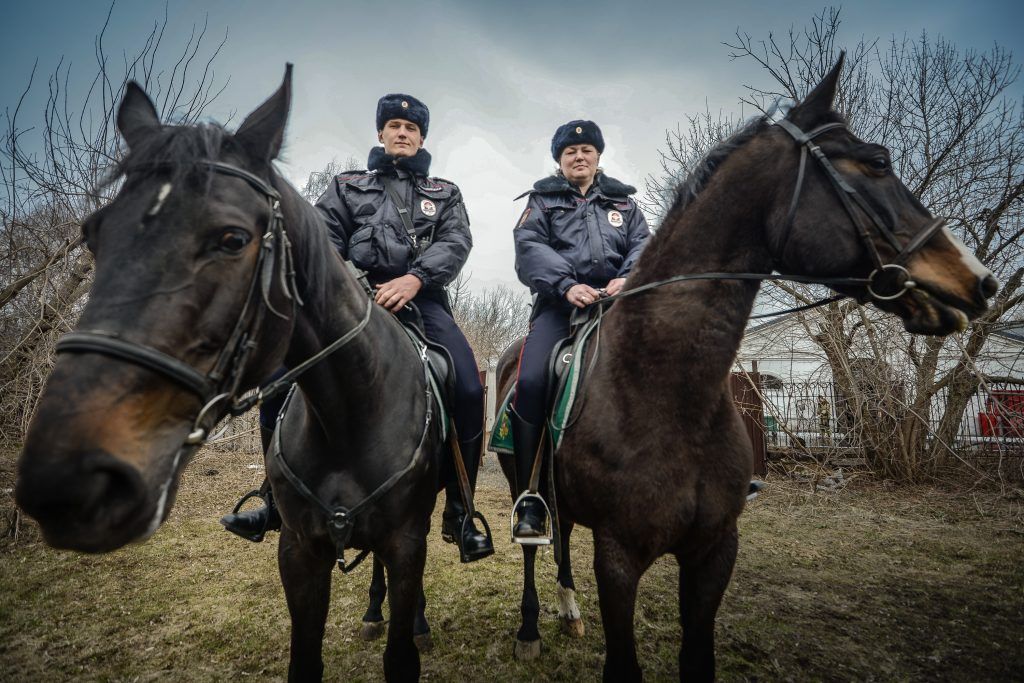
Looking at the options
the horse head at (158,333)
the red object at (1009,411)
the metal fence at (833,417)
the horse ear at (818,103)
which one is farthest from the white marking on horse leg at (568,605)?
the red object at (1009,411)

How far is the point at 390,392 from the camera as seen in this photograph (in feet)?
7.28

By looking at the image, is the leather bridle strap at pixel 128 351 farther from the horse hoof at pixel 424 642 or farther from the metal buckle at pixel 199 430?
the horse hoof at pixel 424 642

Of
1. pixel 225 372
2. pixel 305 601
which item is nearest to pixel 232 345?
pixel 225 372

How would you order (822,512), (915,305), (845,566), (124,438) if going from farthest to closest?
(822,512) → (845,566) → (915,305) → (124,438)

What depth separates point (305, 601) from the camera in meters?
2.10

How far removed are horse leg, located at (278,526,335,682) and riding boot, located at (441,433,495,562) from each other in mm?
801

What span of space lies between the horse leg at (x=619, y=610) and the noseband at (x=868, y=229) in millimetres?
1561

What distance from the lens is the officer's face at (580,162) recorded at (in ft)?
11.9

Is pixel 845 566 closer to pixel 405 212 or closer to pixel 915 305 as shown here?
pixel 915 305

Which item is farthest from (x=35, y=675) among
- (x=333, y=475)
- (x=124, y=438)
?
(x=124, y=438)

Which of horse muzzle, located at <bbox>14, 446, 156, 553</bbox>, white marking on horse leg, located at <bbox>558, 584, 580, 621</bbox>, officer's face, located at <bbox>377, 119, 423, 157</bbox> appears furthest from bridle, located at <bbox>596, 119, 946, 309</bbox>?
white marking on horse leg, located at <bbox>558, 584, 580, 621</bbox>

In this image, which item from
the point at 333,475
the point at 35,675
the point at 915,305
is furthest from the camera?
the point at 35,675

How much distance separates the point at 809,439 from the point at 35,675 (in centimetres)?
1025

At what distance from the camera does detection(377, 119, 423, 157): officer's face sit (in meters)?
3.38
